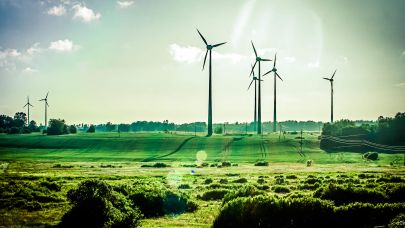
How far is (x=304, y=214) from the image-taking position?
29.3 m

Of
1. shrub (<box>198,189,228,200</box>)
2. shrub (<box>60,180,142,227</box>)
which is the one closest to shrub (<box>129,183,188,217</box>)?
shrub (<box>60,180,142,227</box>)

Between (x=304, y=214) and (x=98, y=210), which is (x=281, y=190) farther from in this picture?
(x=98, y=210)

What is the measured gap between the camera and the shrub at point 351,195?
1320 inches

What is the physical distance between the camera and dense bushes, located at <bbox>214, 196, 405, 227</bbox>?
28.8 m

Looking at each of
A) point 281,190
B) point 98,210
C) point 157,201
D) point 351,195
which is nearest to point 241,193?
point 157,201

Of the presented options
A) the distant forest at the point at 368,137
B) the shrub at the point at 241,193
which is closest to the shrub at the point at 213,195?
the shrub at the point at 241,193

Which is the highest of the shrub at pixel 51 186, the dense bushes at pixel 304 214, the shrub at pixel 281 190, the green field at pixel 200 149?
the dense bushes at pixel 304 214

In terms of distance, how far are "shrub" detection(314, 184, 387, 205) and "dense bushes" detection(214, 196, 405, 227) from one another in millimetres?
3801

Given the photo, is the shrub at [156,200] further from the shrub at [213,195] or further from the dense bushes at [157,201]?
the shrub at [213,195]

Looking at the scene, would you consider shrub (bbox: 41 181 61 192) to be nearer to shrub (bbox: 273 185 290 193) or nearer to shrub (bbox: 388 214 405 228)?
shrub (bbox: 273 185 290 193)

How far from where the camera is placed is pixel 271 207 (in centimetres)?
2989

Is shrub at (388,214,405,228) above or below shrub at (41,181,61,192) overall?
above

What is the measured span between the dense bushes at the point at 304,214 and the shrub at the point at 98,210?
286 inches

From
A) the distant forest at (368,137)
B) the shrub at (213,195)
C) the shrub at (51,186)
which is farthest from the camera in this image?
the distant forest at (368,137)
